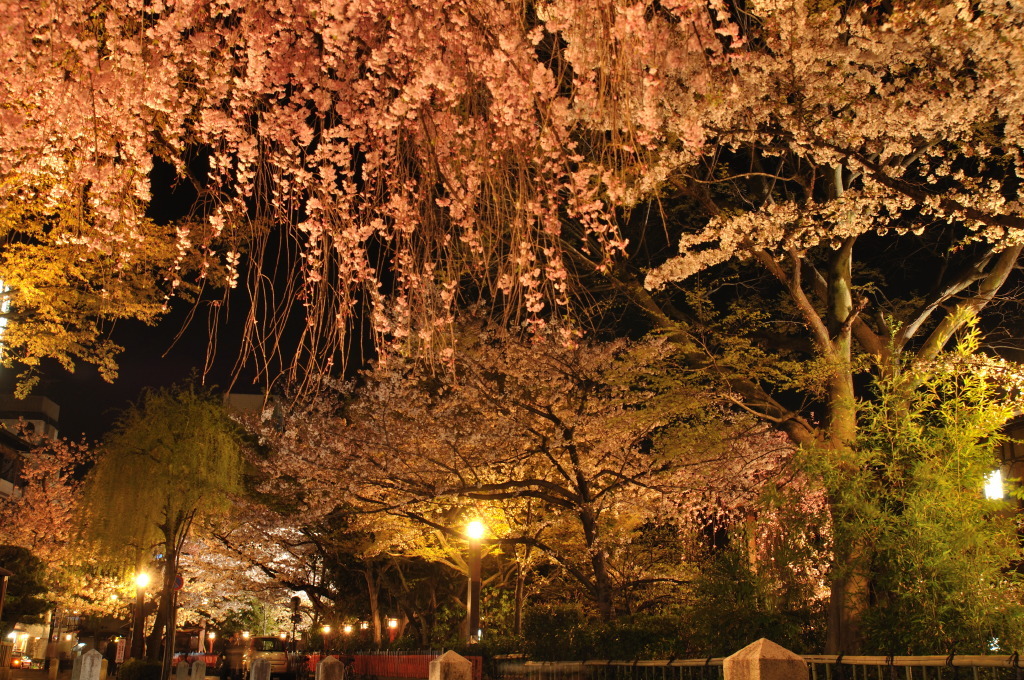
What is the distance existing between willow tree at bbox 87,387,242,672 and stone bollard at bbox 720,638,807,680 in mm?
19124

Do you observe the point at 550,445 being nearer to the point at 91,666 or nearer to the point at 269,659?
the point at 91,666

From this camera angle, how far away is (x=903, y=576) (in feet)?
25.5

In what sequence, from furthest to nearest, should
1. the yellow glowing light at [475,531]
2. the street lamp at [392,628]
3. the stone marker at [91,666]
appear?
the street lamp at [392,628] → the stone marker at [91,666] → the yellow glowing light at [475,531]

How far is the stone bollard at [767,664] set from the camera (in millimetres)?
5578

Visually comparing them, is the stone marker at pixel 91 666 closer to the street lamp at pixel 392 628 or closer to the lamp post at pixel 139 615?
the lamp post at pixel 139 615

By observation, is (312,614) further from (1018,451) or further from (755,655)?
(755,655)

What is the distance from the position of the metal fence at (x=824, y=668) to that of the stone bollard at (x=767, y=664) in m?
0.25

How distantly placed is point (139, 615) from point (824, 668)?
2056 cm

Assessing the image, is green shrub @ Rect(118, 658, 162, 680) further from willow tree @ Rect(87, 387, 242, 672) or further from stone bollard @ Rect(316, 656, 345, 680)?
stone bollard @ Rect(316, 656, 345, 680)

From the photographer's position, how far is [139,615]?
23000 mm

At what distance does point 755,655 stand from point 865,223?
8409mm

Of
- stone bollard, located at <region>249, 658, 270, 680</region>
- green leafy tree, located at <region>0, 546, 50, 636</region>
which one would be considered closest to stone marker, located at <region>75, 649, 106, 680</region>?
stone bollard, located at <region>249, 658, 270, 680</region>

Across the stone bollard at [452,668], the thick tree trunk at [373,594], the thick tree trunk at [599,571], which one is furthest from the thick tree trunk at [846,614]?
the thick tree trunk at [373,594]

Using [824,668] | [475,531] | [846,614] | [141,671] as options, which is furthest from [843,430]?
[141,671]
